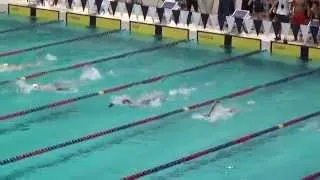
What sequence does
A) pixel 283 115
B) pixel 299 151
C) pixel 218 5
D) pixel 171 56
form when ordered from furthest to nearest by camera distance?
pixel 218 5 → pixel 171 56 → pixel 283 115 → pixel 299 151

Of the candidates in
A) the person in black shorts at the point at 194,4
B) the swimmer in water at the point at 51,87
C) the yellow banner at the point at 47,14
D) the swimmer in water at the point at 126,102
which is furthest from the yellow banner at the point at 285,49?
the yellow banner at the point at 47,14

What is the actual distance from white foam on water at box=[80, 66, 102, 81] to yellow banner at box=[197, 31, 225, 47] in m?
3.03

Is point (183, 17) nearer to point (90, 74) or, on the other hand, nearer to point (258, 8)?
point (258, 8)

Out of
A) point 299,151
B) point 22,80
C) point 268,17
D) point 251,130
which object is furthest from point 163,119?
point 268,17

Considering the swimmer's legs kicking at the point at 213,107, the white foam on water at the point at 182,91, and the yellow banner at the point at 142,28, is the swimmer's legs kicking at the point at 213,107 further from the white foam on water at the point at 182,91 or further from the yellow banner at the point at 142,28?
the yellow banner at the point at 142,28

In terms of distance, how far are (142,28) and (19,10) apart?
11.6ft

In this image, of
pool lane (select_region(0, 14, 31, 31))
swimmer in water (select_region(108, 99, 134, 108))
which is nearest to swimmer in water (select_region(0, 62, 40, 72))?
swimmer in water (select_region(108, 99, 134, 108))

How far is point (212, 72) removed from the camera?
12.9 m

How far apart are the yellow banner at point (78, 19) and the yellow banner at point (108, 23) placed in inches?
11.4

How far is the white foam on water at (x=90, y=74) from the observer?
12.4 meters

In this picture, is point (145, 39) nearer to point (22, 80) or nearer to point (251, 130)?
point (22, 80)

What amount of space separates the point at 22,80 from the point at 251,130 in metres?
4.10

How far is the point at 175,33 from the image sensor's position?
1557 cm

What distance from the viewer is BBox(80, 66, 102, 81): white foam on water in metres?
12.4
